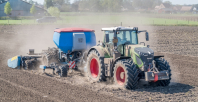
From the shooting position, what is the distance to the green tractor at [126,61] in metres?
9.10

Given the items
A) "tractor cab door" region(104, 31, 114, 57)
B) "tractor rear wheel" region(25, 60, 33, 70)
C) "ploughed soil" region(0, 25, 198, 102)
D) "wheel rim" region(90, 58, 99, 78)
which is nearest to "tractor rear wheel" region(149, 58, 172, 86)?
"ploughed soil" region(0, 25, 198, 102)

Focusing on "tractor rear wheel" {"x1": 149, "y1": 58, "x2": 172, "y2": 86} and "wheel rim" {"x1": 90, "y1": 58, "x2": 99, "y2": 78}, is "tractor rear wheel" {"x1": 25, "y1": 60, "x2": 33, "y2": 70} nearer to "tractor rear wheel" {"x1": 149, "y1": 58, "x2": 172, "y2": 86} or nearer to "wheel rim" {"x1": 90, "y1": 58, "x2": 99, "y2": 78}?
"wheel rim" {"x1": 90, "y1": 58, "x2": 99, "y2": 78}

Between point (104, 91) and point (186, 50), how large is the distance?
41.5 feet

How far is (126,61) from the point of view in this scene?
927 cm

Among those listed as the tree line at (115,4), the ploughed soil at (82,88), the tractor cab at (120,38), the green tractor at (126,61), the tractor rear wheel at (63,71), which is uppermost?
the tree line at (115,4)

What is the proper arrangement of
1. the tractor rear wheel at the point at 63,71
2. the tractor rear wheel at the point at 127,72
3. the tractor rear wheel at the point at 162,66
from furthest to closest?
the tractor rear wheel at the point at 63,71 → the tractor rear wheel at the point at 162,66 → the tractor rear wheel at the point at 127,72

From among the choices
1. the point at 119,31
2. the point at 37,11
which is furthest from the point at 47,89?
the point at 37,11

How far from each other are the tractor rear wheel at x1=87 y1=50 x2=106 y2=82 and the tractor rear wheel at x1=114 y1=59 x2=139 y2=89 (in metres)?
0.83

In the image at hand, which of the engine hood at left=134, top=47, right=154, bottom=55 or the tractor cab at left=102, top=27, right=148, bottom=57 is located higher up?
the tractor cab at left=102, top=27, right=148, bottom=57

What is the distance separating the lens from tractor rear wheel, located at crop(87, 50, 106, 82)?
10.3 m

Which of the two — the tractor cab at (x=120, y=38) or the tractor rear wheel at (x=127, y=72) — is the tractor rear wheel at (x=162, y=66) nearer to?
the tractor rear wheel at (x=127, y=72)

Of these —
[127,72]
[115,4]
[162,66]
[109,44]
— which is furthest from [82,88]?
[115,4]

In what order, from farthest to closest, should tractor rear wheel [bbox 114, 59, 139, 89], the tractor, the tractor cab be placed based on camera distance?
1. the tractor cab
2. the tractor
3. tractor rear wheel [bbox 114, 59, 139, 89]

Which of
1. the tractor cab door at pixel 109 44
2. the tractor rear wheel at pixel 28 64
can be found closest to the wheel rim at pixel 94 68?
the tractor cab door at pixel 109 44
